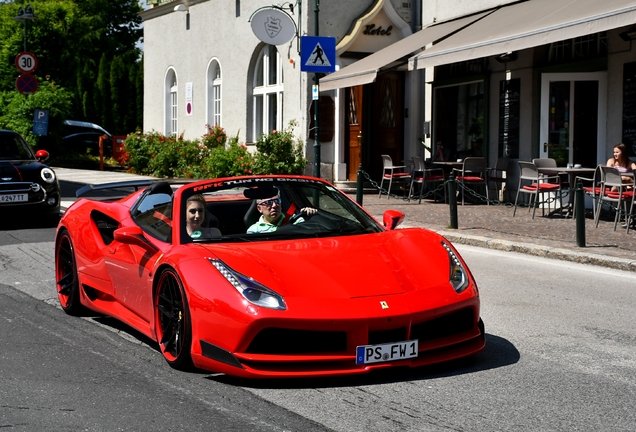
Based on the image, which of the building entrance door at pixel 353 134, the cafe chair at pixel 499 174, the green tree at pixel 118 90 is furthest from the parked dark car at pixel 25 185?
the green tree at pixel 118 90

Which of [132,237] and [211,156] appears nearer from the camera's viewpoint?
[132,237]

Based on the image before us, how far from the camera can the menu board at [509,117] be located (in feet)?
65.4

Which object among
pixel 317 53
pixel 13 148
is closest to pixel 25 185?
pixel 13 148

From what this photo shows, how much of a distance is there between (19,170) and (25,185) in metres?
0.28

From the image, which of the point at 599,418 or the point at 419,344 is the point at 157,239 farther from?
the point at 599,418

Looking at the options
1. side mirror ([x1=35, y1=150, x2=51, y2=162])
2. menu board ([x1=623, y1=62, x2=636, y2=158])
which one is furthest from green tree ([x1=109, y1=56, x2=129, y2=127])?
menu board ([x1=623, y1=62, x2=636, y2=158])

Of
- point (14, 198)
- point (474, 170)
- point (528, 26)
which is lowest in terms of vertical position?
point (14, 198)

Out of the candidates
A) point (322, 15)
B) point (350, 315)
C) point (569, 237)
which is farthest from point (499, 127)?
point (350, 315)

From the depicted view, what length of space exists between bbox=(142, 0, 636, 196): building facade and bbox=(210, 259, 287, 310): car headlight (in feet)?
31.3

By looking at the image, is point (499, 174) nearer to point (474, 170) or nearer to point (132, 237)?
point (474, 170)

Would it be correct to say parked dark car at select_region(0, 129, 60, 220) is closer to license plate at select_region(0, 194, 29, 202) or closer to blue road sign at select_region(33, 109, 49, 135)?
license plate at select_region(0, 194, 29, 202)

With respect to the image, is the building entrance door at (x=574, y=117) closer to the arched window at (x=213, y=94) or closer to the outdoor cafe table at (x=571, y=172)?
the outdoor cafe table at (x=571, y=172)

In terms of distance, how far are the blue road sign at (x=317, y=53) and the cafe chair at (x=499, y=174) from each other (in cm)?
449

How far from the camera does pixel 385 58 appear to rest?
20.2 m
